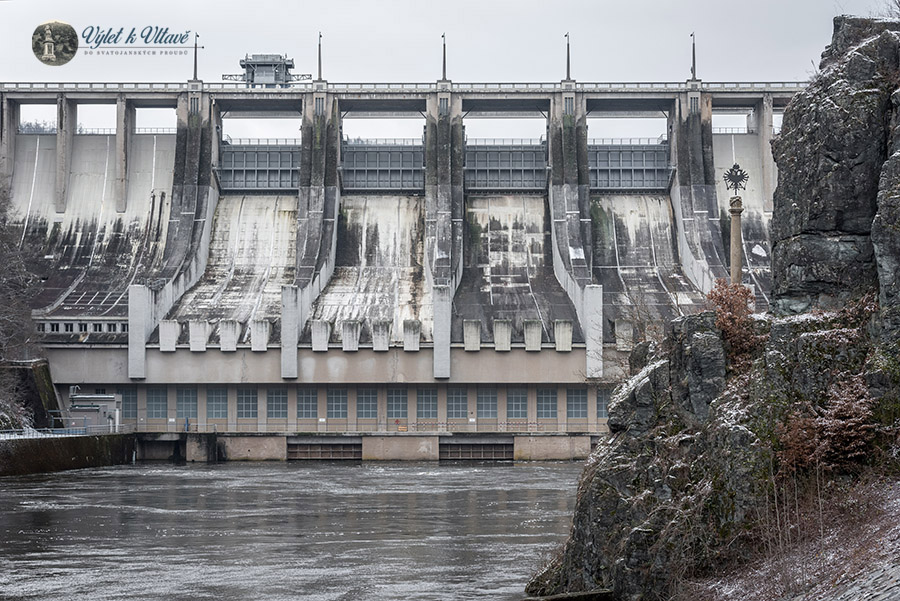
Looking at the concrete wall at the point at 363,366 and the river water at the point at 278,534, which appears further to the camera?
the concrete wall at the point at 363,366

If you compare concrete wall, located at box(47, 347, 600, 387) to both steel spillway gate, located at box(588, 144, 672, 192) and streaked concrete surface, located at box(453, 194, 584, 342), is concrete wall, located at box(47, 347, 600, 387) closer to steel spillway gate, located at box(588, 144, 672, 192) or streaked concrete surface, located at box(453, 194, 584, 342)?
streaked concrete surface, located at box(453, 194, 584, 342)

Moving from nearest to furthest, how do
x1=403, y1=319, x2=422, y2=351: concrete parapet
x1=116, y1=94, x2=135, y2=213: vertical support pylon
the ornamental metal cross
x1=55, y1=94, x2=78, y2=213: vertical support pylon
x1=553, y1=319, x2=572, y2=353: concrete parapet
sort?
x1=553, y1=319, x2=572, y2=353: concrete parapet < x1=403, y1=319, x2=422, y2=351: concrete parapet < the ornamental metal cross < x1=55, y1=94, x2=78, y2=213: vertical support pylon < x1=116, y1=94, x2=135, y2=213: vertical support pylon

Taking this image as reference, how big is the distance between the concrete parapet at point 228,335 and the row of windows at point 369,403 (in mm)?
3221

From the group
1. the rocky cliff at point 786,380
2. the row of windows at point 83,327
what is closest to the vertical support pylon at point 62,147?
the row of windows at point 83,327

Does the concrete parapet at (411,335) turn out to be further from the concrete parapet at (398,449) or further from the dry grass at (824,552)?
the dry grass at (824,552)

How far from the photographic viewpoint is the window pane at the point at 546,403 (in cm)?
7712

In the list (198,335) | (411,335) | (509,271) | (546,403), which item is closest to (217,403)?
(198,335)

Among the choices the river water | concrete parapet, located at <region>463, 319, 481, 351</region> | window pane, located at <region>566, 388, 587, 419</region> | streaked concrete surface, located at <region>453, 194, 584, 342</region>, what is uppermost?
streaked concrete surface, located at <region>453, 194, 584, 342</region>

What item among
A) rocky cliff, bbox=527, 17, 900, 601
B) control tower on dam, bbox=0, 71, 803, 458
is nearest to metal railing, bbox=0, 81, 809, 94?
control tower on dam, bbox=0, 71, 803, 458

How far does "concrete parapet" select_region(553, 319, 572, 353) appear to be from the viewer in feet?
246

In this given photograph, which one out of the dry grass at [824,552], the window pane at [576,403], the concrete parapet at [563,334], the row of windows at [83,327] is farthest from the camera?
the row of windows at [83,327]

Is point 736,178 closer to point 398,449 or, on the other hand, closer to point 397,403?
point 397,403

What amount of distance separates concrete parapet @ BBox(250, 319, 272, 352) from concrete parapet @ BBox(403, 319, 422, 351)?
26.8 feet

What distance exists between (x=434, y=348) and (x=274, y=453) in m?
11.4
